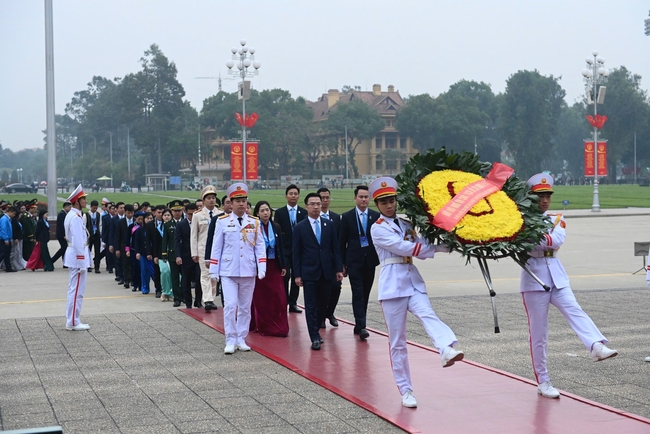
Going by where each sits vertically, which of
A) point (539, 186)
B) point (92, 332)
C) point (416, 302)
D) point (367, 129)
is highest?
point (367, 129)

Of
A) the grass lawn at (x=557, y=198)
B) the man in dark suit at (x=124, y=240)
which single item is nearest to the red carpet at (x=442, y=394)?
the man in dark suit at (x=124, y=240)

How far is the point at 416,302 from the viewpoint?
23.0ft

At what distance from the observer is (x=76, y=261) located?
1143cm

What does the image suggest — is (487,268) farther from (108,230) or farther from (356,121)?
(356,121)

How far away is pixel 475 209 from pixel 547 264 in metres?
0.89

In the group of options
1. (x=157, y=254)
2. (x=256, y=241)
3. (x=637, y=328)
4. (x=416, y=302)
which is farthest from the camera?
(x=157, y=254)

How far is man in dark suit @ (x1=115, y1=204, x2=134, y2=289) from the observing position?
1694 cm

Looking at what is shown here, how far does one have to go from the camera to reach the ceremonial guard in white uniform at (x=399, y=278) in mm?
6969

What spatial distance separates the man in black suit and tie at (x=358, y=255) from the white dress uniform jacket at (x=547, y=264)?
3429 mm

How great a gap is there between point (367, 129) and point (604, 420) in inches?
3690

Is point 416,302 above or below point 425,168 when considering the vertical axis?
below

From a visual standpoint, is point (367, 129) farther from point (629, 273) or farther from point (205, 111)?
point (629, 273)

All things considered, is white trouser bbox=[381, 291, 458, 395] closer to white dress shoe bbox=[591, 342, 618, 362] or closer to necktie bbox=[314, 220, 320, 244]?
white dress shoe bbox=[591, 342, 618, 362]

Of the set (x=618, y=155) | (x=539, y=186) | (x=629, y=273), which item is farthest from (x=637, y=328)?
(x=618, y=155)
